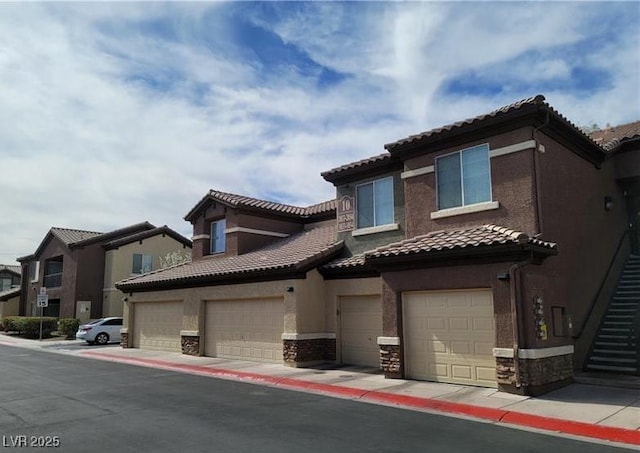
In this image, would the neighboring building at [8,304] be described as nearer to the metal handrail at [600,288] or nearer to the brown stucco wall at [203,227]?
the brown stucco wall at [203,227]

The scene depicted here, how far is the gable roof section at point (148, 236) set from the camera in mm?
38844

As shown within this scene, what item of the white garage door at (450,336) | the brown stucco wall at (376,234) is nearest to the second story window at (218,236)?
the brown stucco wall at (376,234)

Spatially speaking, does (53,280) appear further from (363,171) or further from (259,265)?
(363,171)

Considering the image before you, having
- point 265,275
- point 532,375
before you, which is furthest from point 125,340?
point 532,375

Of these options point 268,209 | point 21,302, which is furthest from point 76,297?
point 268,209

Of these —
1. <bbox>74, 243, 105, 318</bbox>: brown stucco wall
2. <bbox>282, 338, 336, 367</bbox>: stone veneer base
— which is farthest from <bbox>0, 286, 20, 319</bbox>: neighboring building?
<bbox>282, 338, 336, 367</bbox>: stone veneer base

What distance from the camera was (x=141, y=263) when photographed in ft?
132

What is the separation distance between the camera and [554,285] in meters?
12.4

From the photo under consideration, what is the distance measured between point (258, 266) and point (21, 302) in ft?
131

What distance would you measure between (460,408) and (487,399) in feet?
3.23

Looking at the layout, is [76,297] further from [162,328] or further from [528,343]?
[528,343]

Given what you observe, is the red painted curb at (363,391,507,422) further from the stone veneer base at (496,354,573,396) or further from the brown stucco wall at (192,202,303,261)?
the brown stucco wall at (192,202,303,261)

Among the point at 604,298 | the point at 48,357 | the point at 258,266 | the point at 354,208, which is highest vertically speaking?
the point at 354,208

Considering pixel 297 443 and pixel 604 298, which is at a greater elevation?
pixel 604 298
